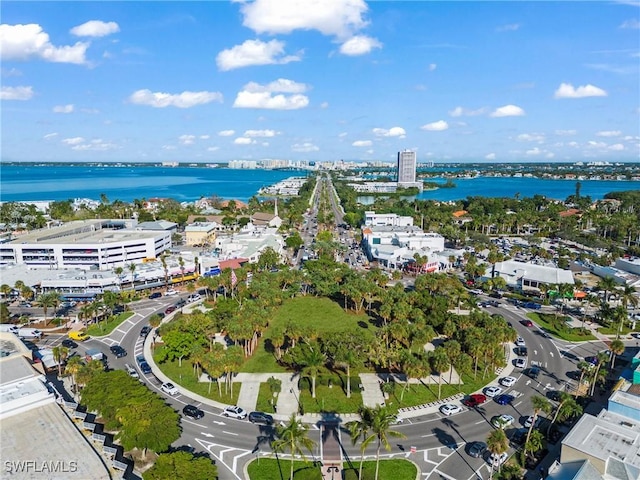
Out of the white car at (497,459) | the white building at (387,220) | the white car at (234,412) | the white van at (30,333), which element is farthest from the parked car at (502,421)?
the white building at (387,220)

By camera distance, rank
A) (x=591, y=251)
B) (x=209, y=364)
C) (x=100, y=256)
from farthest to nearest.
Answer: (x=591, y=251), (x=100, y=256), (x=209, y=364)

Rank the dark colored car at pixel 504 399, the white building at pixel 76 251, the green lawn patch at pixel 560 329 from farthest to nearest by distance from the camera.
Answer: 1. the white building at pixel 76 251
2. the green lawn patch at pixel 560 329
3. the dark colored car at pixel 504 399

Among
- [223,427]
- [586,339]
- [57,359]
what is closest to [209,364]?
[223,427]

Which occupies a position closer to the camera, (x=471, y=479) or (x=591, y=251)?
(x=471, y=479)

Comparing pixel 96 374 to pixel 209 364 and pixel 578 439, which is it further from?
pixel 578 439

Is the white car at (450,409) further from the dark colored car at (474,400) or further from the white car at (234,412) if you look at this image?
the white car at (234,412)

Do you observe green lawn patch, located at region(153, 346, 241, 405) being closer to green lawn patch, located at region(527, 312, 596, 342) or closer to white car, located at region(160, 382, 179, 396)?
white car, located at region(160, 382, 179, 396)
